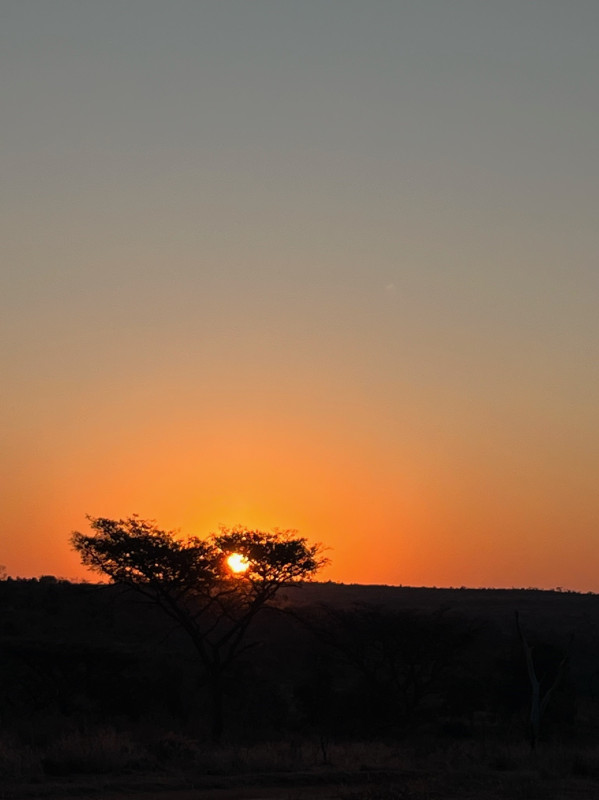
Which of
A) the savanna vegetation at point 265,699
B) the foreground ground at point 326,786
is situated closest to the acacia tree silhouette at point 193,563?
the savanna vegetation at point 265,699

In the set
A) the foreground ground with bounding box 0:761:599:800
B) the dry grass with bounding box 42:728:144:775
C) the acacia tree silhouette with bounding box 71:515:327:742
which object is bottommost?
the foreground ground with bounding box 0:761:599:800

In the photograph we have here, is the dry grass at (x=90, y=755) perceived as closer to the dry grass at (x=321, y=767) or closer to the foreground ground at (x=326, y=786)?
the dry grass at (x=321, y=767)

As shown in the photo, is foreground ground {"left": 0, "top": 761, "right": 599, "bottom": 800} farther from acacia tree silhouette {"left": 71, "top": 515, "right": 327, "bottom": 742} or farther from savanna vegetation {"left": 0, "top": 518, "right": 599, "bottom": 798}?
acacia tree silhouette {"left": 71, "top": 515, "right": 327, "bottom": 742}

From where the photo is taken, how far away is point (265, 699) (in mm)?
51969

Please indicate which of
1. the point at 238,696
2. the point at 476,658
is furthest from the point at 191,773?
the point at 476,658

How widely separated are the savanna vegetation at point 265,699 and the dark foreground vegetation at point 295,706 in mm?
96

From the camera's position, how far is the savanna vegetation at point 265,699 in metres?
30.5

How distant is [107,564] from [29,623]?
53.0 ft

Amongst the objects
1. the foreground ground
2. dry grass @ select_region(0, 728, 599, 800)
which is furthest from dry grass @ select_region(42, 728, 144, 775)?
the foreground ground

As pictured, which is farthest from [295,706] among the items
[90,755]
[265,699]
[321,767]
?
[90,755]

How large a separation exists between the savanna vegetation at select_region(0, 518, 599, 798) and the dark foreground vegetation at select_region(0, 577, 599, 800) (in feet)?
0.32

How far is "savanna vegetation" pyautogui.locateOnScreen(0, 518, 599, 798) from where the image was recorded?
30453 millimetres

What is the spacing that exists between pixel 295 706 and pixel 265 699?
1.86 metres

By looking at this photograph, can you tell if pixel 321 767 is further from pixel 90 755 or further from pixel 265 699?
pixel 265 699
